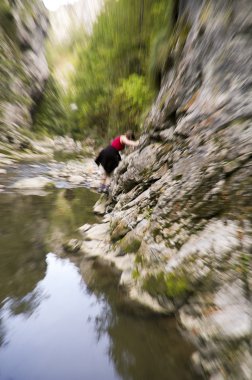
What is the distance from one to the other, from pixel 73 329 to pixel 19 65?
24852mm

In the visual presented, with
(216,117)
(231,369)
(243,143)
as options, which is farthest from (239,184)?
(231,369)

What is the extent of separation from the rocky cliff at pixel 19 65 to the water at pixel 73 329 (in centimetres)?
1325

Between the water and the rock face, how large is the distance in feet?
0.86

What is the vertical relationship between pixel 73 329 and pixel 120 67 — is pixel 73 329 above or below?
below

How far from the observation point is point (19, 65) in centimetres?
2191

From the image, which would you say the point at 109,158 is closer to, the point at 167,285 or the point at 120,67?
the point at 167,285

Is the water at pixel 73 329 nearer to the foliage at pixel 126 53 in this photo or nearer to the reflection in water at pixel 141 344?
the reflection in water at pixel 141 344

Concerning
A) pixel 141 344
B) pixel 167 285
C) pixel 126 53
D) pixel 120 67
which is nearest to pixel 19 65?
pixel 120 67

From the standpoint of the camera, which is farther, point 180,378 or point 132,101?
point 132,101

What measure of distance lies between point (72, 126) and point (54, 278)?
3023 centimetres

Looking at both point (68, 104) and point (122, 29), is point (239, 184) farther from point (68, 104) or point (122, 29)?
point (68, 104)

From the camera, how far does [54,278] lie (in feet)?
10.0

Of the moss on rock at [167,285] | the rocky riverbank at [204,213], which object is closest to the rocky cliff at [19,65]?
the rocky riverbank at [204,213]

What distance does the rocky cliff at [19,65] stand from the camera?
17.2m
